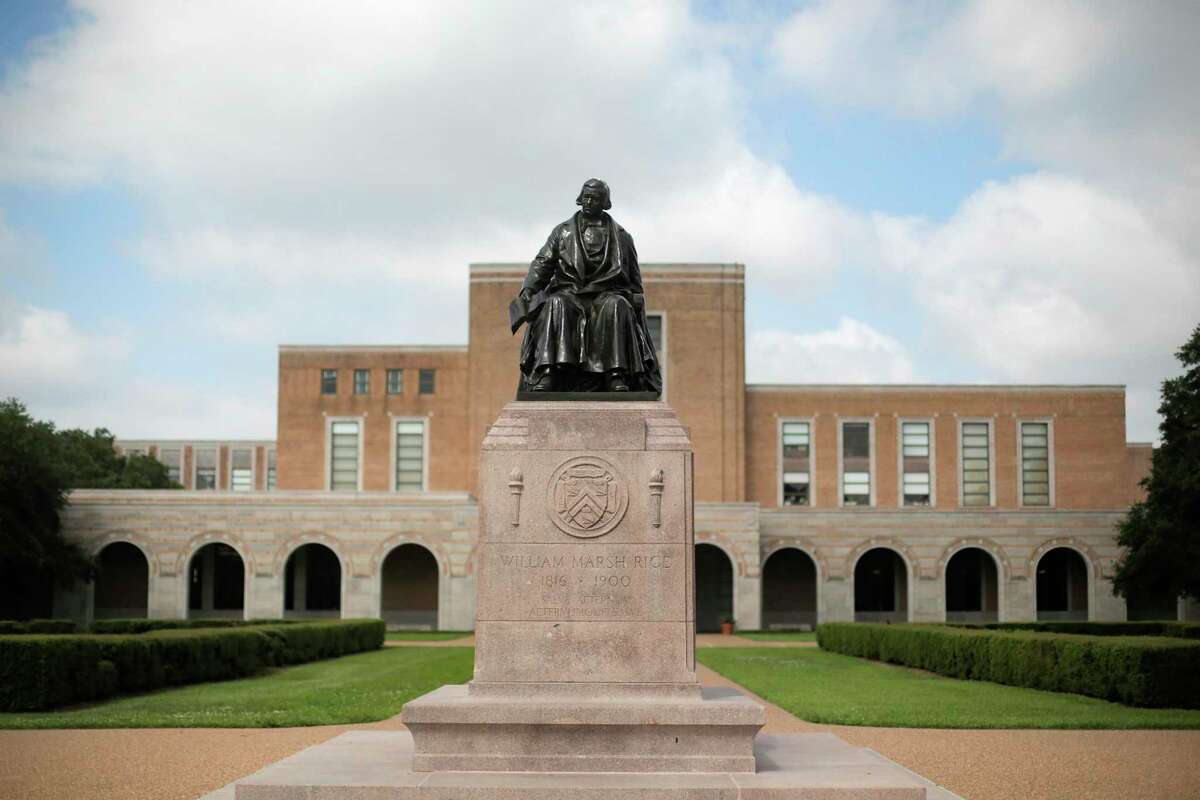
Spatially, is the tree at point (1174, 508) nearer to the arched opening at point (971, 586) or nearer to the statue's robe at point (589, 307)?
the arched opening at point (971, 586)

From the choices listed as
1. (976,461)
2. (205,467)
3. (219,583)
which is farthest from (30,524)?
(205,467)

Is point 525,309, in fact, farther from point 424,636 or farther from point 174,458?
point 174,458

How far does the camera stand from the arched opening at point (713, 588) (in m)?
57.3

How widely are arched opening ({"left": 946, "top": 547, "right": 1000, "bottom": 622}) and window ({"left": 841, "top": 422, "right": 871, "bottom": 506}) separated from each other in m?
5.45

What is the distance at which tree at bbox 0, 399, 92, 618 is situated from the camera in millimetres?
45594

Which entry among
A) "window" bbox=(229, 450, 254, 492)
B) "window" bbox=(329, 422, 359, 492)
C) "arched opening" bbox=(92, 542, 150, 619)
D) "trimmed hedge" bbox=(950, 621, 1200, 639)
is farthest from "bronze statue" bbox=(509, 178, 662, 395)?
"window" bbox=(229, 450, 254, 492)

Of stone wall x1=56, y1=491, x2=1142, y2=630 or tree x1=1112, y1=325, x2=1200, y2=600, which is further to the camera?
stone wall x1=56, y1=491, x2=1142, y2=630

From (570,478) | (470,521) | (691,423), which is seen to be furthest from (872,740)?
(691,423)

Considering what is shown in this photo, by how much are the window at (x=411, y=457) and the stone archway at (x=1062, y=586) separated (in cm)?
2984

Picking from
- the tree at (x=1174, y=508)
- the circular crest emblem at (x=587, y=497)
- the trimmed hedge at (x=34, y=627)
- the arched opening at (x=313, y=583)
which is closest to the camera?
the circular crest emblem at (x=587, y=497)

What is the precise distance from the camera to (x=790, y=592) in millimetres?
60125

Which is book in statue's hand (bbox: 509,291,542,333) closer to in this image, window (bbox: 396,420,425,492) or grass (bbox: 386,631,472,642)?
grass (bbox: 386,631,472,642)

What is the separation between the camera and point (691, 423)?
61938 millimetres

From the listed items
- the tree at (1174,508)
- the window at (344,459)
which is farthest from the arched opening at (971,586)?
the window at (344,459)
